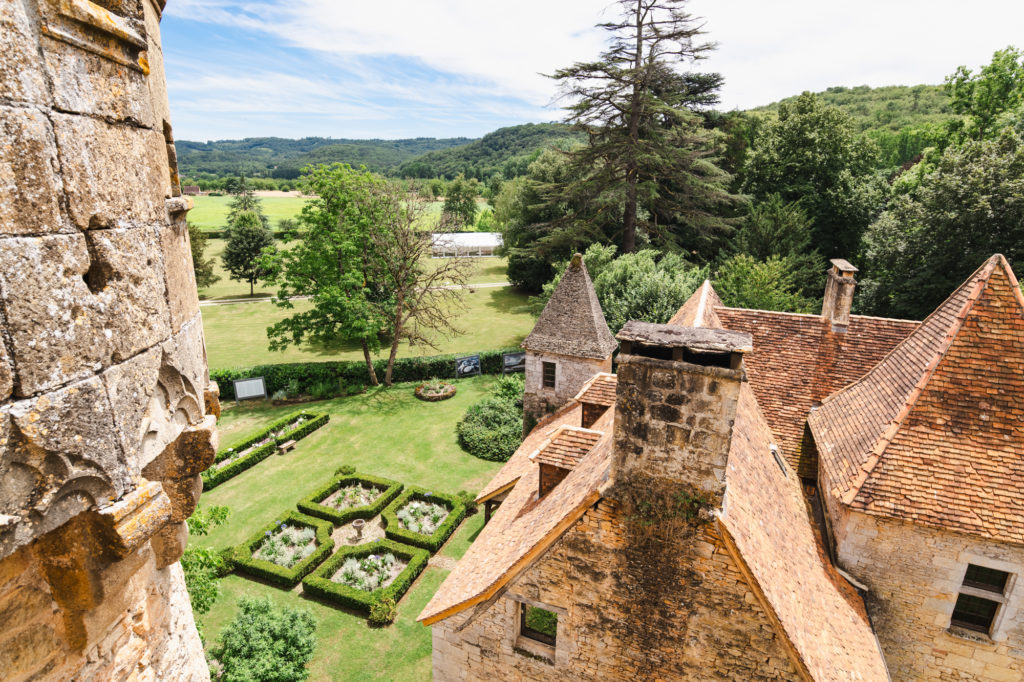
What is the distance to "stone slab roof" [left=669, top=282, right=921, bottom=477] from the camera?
1315cm

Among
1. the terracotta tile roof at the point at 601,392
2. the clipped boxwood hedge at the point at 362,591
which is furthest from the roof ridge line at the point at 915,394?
the clipped boxwood hedge at the point at 362,591

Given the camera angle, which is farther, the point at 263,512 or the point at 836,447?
the point at 263,512

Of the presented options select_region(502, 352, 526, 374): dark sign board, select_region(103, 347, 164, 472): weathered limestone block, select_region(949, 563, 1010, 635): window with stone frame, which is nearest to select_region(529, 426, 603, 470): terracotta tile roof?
select_region(949, 563, 1010, 635): window with stone frame

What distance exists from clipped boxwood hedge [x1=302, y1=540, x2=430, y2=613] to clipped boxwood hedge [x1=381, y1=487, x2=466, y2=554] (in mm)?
376

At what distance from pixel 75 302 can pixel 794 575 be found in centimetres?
910

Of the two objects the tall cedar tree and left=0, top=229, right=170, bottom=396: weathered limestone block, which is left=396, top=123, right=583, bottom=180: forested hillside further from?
left=0, top=229, right=170, bottom=396: weathered limestone block

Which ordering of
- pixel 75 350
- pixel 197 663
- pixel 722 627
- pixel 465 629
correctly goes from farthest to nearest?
pixel 465 629 → pixel 722 627 → pixel 197 663 → pixel 75 350

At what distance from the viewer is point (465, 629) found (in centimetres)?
799

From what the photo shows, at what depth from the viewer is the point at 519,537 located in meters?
8.67

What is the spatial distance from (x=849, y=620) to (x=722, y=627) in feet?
10.3

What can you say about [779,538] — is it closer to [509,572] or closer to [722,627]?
[722,627]

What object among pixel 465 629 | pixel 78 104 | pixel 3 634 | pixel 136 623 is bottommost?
pixel 465 629

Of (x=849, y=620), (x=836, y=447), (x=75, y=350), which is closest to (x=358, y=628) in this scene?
(x=849, y=620)

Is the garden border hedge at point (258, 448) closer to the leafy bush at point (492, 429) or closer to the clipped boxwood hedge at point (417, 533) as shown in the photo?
the clipped boxwood hedge at point (417, 533)
